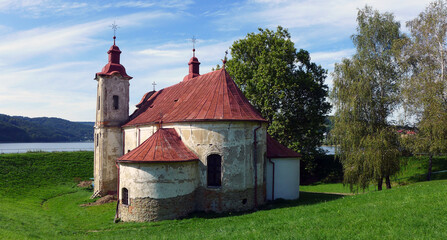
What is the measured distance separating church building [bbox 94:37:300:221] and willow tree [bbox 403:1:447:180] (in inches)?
315

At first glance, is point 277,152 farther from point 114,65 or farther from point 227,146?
point 114,65

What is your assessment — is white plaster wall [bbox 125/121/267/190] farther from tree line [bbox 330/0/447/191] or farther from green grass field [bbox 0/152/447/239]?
tree line [bbox 330/0/447/191]

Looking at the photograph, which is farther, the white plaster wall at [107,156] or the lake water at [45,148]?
the lake water at [45,148]

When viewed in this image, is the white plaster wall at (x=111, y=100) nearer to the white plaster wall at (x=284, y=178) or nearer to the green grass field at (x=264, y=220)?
the green grass field at (x=264, y=220)

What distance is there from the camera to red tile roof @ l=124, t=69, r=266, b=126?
17.8m

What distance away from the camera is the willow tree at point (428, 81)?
19078mm

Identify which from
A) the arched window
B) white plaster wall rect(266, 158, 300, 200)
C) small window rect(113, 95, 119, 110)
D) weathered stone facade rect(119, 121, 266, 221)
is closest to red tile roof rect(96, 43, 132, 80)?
small window rect(113, 95, 119, 110)

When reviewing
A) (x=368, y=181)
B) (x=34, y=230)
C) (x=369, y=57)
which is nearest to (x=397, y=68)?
(x=369, y=57)

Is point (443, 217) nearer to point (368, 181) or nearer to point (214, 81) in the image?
point (368, 181)

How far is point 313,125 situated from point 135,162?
56.8 feet

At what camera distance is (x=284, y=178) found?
67.7ft

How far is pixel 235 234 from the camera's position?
11.0 m

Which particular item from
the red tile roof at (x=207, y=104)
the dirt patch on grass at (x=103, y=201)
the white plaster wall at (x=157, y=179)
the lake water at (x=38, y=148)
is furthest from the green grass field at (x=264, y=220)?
the lake water at (x=38, y=148)

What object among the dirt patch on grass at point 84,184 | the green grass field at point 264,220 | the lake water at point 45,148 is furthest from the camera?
the lake water at point 45,148
